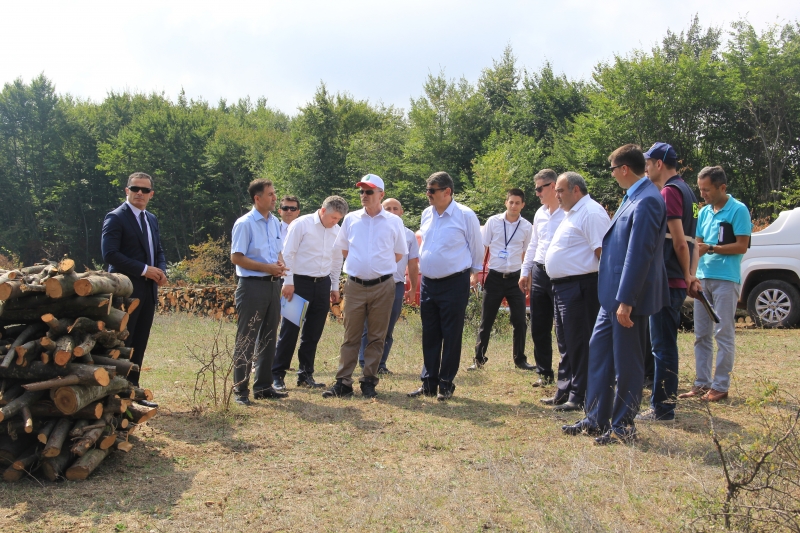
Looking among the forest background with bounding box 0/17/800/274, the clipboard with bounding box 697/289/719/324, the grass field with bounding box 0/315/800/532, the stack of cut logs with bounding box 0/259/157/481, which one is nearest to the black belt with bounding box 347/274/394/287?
the grass field with bounding box 0/315/800/532

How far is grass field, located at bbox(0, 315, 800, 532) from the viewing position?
344 cm

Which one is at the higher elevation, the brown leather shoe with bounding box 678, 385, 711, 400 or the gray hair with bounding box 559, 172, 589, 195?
the gray hair with bounding box 559, 172, 589, 195

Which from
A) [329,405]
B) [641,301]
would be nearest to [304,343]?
[329,405]

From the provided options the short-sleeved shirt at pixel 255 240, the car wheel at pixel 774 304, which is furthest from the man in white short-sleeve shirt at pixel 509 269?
the car wheel at pixel 774 304

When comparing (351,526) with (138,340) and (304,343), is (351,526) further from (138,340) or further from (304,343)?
(304,343)

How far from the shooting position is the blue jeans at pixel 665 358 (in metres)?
5.16

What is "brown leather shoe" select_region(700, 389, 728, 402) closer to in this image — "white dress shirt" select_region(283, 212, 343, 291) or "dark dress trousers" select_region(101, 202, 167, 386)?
"white dress shirt" select_region(283, 212, 343, 291)

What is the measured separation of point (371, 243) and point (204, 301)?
11.8 metres

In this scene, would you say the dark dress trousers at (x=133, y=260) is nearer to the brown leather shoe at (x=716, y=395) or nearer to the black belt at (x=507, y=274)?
the black belt at (x=507, y=274)

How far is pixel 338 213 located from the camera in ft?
23.4

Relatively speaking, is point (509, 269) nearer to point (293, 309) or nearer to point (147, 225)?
point (293, 309)

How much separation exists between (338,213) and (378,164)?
30.2m

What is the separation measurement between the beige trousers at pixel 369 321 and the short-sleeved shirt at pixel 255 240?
0.85 m

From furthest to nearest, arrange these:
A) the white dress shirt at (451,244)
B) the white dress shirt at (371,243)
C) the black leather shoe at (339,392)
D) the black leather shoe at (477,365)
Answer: the black leather shoe at (477,365), the black leather shoe at (339,392), the white dress shirt at (371,243), the white dress shirt at (451,244)
